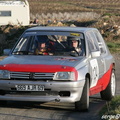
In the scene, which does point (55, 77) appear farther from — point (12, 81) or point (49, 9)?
point (49, 9)

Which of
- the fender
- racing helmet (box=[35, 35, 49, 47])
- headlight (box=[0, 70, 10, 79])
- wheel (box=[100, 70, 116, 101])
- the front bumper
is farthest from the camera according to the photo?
wheel (box=[100, 70, 116, 101])

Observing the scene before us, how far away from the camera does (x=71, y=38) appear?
1005cm

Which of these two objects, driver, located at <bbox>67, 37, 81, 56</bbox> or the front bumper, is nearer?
the front bumper

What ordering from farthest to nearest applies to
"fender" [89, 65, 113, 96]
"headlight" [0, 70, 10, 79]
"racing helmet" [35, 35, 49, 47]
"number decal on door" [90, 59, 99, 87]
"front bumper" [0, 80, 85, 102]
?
"racing helmet" [35, 35, 49, 47], "fender" [89, 65, 113, 96], "number decal on door" [90, 59, 99, 87], "headlight" [0, 70, 10, 79], "front bumper" [0, 80, 85, 102]

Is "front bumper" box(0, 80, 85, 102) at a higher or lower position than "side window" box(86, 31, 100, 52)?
lower

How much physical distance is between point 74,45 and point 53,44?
0.40 m

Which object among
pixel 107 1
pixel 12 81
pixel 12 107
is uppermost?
pixel 12 81

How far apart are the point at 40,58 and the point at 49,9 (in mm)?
70801

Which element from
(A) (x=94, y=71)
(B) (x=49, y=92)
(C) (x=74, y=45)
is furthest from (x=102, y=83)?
(B) (x=49, y=92)

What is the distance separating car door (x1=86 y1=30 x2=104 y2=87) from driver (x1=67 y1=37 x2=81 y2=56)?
9.0 inches

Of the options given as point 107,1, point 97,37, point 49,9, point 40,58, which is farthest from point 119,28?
point 107,1

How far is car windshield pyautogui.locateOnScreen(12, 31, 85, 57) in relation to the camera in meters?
9.84

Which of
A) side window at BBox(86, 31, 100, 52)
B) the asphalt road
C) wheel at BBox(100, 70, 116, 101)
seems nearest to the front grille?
the asphalt road

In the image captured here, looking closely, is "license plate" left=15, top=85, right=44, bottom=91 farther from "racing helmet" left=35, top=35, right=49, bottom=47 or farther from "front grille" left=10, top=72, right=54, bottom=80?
"racing helmet" left=35, top=35, right=49, bottom=47
